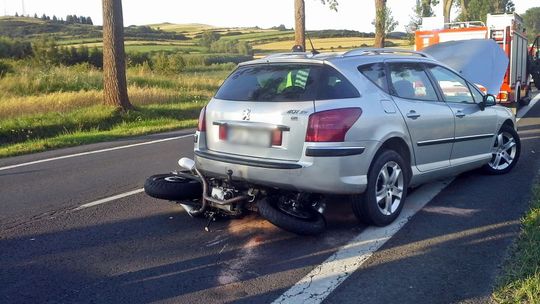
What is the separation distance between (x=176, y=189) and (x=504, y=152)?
452 centimetres

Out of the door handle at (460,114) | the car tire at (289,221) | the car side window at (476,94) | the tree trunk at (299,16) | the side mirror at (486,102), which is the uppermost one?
the tree trunk at (299,16)

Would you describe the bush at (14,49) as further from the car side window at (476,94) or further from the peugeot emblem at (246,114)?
the peugeot emblem at (246,114)

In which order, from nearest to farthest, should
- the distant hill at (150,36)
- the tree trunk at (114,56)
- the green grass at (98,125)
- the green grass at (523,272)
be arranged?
the green grass at (523,272) → the green grass at (98,125) → the tree trunk at (114,56) → the distant hill at (150,36)

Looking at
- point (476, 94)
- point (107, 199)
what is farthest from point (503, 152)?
point (107, 199)

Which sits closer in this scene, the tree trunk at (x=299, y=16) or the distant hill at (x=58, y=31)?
the tree trunk at (x=299, y=16)

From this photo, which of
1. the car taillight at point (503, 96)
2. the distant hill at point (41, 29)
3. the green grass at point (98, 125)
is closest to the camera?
the green grass at point (98, 125)

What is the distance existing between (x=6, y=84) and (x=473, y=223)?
63.5ft

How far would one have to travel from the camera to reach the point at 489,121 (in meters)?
7.05

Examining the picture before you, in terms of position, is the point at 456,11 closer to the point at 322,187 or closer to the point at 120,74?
the point at 120,74

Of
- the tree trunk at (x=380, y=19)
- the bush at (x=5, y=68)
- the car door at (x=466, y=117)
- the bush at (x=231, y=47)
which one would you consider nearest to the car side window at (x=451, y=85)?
the car door at (x=466, y=117)

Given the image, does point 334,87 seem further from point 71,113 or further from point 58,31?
point 58,31

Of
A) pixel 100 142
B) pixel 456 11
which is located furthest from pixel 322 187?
pixel 456 11

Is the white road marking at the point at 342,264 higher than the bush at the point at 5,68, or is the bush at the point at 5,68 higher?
the bush at the point at 5,68

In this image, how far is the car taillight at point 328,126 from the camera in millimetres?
4918
